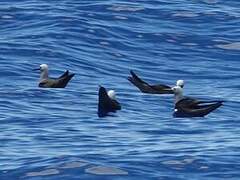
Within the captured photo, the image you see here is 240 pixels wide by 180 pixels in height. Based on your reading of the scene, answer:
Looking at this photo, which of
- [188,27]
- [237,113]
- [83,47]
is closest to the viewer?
[237,113]

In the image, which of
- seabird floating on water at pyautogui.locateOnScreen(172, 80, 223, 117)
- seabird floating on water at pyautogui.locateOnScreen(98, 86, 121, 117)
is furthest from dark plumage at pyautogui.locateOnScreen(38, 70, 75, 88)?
seabird floating on water at pyautogui.locateOnScreen(172, 80, 223, 117)

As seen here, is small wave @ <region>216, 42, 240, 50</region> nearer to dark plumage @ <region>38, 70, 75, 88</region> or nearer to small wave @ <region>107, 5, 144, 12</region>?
small wave @ <region>107, 5, 144, 12</region>

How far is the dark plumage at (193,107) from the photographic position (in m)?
29.0

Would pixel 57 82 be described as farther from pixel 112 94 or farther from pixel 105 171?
pixel 105 171

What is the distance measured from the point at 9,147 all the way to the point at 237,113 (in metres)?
7.00

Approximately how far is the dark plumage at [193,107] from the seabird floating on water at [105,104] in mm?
1331

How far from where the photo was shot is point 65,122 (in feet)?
90.6

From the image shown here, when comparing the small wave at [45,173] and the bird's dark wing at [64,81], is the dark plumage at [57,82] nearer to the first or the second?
the bird's dark wing at [64,81]

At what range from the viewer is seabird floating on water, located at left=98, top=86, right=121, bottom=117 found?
2927 centimetres

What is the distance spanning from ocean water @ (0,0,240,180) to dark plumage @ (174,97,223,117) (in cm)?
27

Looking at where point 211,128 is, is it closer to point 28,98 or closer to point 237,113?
point 237,113

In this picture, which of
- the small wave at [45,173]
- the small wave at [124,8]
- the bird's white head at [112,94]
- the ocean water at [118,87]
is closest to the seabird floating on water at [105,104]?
the bird's white head at [112,94]

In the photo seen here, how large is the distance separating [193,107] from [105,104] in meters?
1.85

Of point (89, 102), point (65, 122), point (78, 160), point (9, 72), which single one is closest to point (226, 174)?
point (78, 160)
